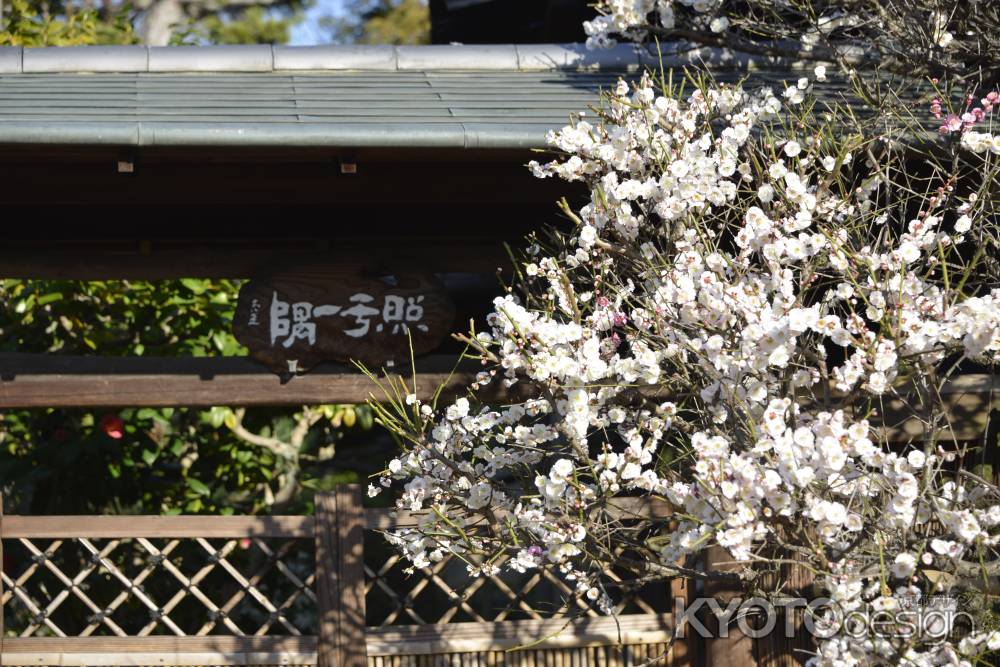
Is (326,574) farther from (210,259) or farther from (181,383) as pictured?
(210,259)

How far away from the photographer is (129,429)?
602 cm

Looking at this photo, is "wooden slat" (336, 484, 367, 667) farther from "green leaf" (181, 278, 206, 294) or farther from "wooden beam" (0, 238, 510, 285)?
"green leaf" (181, 278, 206, 294)

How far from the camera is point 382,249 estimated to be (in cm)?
400

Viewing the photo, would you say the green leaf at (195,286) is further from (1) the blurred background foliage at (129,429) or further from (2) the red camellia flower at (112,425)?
(2) the red camellia flower at (112,425)

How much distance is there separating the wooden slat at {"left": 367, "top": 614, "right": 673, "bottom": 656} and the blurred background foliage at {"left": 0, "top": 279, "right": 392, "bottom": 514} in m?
2.48

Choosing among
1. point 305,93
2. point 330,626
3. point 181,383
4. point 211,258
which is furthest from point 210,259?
point 330,626

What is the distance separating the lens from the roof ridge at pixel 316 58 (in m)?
4.21

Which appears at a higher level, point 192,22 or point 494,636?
point 192,22

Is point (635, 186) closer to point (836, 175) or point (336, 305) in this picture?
point (836, 175)

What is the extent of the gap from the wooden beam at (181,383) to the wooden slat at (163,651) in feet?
2.91

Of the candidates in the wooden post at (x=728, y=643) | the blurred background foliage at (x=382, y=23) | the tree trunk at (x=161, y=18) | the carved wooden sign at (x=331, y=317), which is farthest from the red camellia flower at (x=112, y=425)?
the blurred background foliage at (x=382, y=23)

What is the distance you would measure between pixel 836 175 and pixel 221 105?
6.70 feet

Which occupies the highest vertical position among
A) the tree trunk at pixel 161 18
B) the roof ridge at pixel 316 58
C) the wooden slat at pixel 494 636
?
the tree trunk at pixel 161 18

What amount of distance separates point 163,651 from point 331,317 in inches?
54.6
